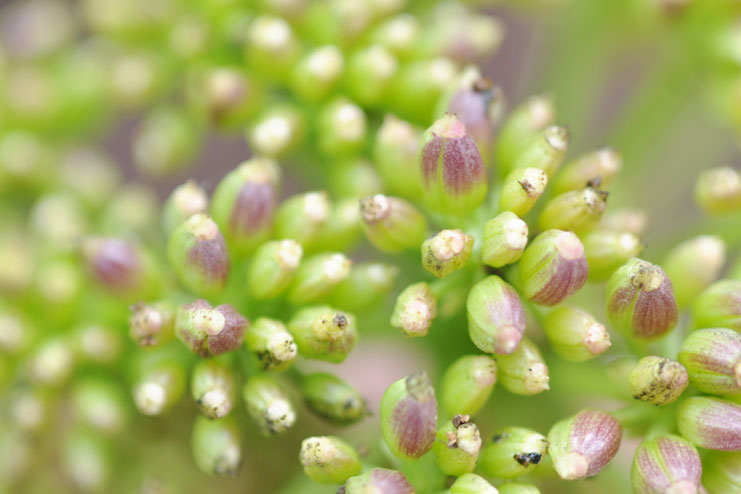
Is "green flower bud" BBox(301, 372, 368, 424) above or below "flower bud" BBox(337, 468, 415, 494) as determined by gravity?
above

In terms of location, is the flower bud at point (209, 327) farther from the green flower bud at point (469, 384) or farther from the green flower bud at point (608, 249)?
the green flower bud at point (608, 249)

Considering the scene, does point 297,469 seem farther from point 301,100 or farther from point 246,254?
point 301,100

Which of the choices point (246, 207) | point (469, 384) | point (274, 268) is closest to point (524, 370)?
point (469, 384)

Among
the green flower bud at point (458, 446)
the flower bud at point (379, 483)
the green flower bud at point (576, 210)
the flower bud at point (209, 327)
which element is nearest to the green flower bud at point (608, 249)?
the green flower bud at point (576, 210)

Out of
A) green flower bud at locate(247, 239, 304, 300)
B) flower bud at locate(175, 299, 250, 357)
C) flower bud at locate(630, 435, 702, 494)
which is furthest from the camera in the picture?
green flower bud at locate(247, 239, 304, 300)

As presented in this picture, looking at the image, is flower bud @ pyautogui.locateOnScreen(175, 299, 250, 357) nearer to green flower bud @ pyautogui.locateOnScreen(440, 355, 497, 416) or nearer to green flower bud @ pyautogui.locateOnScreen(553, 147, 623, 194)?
green flower bud @ pyautogui.locateOnScreen(440, 355, 497, 416)

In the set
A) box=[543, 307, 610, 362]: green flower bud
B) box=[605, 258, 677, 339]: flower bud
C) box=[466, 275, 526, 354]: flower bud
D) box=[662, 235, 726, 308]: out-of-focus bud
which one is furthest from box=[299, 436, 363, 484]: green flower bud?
box=[662, 235, 726, 308]: out-of-focus bud

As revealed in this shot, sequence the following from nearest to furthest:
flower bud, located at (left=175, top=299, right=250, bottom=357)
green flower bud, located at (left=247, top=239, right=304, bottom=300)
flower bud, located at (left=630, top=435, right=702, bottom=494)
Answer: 1. flower bud, located at (left=630, top=435, right=702, bottom=494)
2. flower bud, located at (left=175, top=299, right=250, bottom=357)
3. green flower bud, located at (left=247, top=239, right=304, bottom=300)

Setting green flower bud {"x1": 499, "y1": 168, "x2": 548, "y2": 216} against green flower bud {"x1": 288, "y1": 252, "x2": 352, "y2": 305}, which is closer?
green flower bud {"x1": 499, "y1": 168, "x2": 548, "y2": 216}
